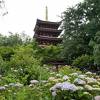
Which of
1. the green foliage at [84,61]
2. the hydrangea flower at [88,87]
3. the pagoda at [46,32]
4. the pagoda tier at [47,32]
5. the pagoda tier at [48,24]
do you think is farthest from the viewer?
the pagoda tier at [48,24]

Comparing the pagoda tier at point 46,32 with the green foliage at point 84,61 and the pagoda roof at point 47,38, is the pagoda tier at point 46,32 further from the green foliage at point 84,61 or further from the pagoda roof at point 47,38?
the green foliage at point 84,61

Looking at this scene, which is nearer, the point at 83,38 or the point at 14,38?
the point at 83,38

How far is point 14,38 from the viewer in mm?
56781

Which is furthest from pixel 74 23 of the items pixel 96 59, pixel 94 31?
pixel 96 59

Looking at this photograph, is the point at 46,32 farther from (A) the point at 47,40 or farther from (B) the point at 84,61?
(B) the point at 84,61

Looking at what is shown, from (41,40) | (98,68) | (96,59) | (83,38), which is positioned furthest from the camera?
(41,40)

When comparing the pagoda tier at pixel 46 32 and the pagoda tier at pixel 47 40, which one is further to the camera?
the pagoda tier at pixel 46 32

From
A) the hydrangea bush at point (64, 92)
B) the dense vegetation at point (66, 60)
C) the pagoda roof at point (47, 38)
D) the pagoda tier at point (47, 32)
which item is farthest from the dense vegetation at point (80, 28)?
the hydrangea bush at point (64, 92)

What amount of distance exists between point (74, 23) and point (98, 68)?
5.08 metres

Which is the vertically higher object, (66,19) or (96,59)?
(66,19)

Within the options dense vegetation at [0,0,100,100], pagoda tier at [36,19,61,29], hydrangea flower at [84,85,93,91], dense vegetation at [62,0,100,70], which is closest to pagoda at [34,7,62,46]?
pagoda tier at [36,19,61,29]

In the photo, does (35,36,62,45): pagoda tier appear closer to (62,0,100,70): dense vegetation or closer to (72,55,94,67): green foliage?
(62,0,100,70): dense vegetation

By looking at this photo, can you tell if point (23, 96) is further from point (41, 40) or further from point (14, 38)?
point (14, 38)

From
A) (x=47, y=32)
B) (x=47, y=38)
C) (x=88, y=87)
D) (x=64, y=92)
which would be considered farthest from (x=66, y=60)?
(x=64, y=92)
